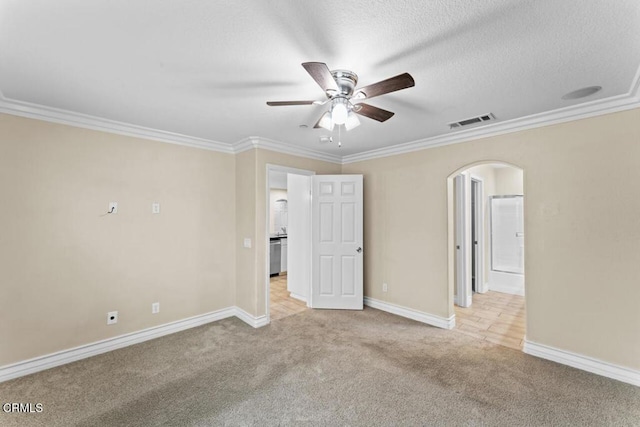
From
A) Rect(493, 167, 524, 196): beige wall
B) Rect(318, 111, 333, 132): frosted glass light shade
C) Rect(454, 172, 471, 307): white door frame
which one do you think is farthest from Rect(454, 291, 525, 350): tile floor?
Rect(318, 111, 333, 132): frosted glass light shade

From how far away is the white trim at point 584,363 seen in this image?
242 cm

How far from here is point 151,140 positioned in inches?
133

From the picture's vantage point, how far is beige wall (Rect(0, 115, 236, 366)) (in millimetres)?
2590

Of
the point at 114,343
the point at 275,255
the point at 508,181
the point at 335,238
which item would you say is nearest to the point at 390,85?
the point at 335,238

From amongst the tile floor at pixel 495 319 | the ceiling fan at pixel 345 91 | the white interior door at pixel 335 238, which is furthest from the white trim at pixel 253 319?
the ceiling fan at pixel 345 91

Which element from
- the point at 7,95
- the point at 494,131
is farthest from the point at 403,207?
the point at 7,95

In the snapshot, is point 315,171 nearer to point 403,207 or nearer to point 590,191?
point 403,207

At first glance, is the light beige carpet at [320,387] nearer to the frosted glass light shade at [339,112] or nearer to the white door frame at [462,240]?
the white door frame at [462,240]

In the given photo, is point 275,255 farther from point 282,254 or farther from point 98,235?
point 98,235

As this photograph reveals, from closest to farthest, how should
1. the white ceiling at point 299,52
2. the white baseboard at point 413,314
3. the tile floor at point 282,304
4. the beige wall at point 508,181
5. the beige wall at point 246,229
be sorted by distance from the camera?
1. the white ceiling at point 299,52
2. the white baseboard at point 413,314
3. the beige wall at point 246,229
4. the tile floor at point 282,304
5. the beige wall at point 508,181

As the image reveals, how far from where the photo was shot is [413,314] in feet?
12.9

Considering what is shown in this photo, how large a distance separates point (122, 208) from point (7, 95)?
4.26ft

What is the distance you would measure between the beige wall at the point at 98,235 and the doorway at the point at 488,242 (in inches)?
141

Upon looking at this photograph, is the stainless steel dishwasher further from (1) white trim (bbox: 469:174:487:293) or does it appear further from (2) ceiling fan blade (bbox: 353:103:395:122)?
(2) ceiling fan blade (bbox: 353:103:395:122)
